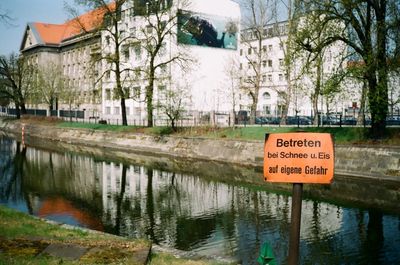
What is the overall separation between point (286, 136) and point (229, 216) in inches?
511

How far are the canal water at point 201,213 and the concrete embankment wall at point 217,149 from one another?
414cm

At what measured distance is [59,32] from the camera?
103 meters

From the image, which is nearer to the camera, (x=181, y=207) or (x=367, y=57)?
(x=181, y=207)

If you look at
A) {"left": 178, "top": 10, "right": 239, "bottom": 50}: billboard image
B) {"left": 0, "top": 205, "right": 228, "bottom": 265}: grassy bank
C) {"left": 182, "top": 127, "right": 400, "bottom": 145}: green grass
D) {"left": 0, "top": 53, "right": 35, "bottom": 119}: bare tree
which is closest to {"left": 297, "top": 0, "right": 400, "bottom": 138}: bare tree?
{"left": 182, "top": 127, "right": 400, "bottom": 145}: green grass

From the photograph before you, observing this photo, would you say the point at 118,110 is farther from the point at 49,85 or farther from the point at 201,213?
the point at 201,213

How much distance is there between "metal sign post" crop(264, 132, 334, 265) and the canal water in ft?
23.9

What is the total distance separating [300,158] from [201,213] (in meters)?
13.5

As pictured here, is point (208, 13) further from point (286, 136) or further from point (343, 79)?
point (286, 136)

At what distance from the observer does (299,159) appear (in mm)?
5480

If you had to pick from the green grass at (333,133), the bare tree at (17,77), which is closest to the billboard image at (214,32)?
the green grass at (333,133)

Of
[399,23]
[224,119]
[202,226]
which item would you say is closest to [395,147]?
[399,23]

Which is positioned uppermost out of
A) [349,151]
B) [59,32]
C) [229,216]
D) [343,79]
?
[59,32]

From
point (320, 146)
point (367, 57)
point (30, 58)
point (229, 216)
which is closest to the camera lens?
point (320, 146)

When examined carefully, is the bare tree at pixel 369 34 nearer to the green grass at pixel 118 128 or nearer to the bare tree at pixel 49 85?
the green grass at pixel 118 128
